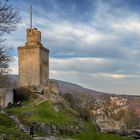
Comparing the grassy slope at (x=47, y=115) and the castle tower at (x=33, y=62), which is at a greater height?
the castle tower at (x=33, y=62)

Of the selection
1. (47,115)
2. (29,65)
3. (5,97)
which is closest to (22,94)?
(5,97)

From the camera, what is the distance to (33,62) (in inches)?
2965

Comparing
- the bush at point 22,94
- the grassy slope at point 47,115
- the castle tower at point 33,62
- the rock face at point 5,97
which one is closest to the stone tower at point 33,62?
the castle tower at point 33,62

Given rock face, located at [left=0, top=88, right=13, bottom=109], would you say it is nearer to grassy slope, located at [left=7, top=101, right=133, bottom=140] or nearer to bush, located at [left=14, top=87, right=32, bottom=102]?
bush, located at [left=14, top=87, right=32, bottom=102]

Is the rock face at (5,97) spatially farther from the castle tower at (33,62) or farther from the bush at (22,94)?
the castle tower at (33,62)

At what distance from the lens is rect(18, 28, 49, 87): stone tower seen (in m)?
74.8

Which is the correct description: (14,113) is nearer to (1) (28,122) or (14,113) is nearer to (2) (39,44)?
(1) (28,122)

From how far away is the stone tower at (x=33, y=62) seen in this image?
74812mm

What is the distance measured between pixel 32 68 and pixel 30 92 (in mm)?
5776

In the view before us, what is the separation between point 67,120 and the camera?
199 ft

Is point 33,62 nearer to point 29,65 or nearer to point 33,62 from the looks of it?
point 33,62

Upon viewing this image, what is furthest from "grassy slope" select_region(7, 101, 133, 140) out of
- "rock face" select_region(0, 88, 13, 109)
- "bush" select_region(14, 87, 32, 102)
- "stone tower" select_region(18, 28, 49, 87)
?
"stone tower" select_region(18, 28, 49, 87)

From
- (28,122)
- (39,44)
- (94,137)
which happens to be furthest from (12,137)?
(39,44)

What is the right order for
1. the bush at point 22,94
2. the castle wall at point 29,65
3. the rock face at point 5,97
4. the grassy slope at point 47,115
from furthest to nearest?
the castle wall at point 29,65, the bush at point 22,94, the rock face at point 5,97, the grassy slope at point 47,115
